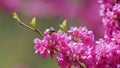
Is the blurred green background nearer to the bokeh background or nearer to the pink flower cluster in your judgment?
the bokeh background

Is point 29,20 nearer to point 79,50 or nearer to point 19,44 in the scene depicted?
point 19,44

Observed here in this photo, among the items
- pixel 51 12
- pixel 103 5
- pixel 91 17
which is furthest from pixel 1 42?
pixel 103 5

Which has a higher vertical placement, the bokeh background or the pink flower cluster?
the bokeh background

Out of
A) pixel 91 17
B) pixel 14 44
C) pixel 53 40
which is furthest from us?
pixel 14 44

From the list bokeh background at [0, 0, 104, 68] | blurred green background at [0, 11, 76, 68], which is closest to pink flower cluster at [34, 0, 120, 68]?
bokeh background at [0, 0, 104, 68]

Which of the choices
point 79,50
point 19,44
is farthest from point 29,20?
point 79,50

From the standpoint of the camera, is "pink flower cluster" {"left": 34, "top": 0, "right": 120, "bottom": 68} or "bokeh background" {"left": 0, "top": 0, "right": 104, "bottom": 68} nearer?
"pink flower cluster" {"left": 34, "top": 0, "right": 120, "bottom": 68}

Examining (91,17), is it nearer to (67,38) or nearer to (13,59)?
(13,59)

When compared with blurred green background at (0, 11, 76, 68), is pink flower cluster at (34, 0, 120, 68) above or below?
below

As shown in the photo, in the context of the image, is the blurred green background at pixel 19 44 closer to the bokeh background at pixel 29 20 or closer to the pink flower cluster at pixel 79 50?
the bokeh background at pixel 29 20
